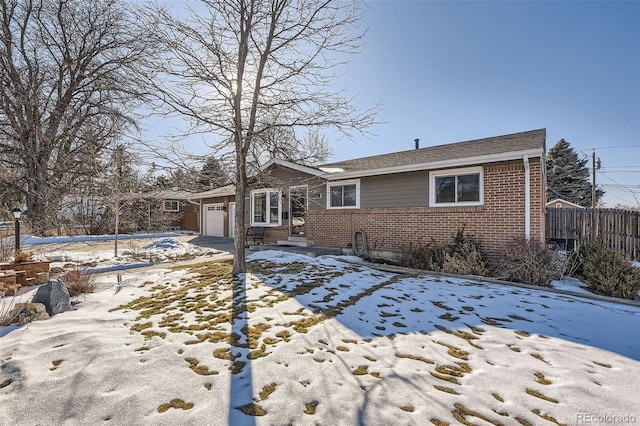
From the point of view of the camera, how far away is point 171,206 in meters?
26.3

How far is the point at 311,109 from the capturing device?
6184mm

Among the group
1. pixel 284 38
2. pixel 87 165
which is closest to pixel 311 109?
pixel 284 38

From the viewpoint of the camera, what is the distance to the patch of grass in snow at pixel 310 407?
211 cm

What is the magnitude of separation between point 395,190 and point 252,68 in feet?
19.3

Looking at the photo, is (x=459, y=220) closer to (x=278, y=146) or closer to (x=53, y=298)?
(x=278, y=146)

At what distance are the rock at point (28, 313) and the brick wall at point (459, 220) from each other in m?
8.45

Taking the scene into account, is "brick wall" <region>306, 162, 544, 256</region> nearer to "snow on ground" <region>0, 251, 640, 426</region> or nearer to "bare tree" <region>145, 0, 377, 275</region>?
"snow on ground" <region>0, 251, 640, 426</region>

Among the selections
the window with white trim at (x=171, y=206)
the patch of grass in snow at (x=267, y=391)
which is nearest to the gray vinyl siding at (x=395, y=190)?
the patch of grass in snow at (x=267, y=391)

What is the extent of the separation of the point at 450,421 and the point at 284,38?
7.09 m

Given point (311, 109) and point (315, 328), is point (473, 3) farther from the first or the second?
point (315, 328)

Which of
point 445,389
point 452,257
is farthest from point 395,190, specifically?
point 445,389

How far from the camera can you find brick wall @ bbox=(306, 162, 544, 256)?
7.55 meters

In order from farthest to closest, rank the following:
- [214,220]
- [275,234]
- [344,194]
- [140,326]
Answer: [214,220], [275,234], [344,194], [140,326]

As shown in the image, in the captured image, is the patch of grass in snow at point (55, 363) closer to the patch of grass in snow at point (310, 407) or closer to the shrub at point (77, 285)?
the patch of grass in snow at point (310, 407)
